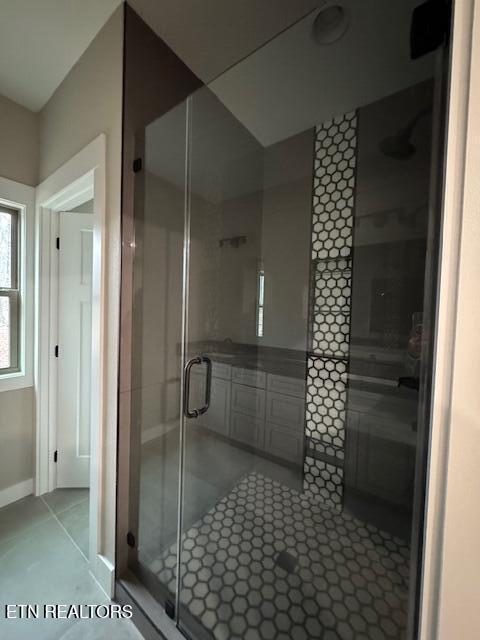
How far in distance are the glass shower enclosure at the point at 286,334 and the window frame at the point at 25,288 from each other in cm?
108

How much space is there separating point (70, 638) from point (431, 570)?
1.50 meters

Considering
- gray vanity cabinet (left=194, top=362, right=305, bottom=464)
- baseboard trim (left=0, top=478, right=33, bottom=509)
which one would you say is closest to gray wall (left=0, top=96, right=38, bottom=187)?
gray vanity cabinet (left=194, top=362, right=305, bottom=464)

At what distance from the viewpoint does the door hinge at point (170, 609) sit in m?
1.14

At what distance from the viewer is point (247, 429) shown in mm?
2266

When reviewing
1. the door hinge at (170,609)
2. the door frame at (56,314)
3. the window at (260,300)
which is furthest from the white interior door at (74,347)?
the window at (260,300)

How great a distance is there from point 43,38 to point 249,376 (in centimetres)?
245

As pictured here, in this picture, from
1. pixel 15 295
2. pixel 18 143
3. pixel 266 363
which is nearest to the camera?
pixel 18 143

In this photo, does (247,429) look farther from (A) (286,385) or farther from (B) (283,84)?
(B) (283,84)

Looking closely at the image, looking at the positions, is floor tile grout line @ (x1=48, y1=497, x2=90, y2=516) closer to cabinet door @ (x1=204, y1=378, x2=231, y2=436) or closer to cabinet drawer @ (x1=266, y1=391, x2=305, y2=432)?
cabinet door @ (x1=204, y1=378, x2=231, y2=436)

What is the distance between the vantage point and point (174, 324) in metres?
1.62

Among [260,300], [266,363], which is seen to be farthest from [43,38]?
[266,363]

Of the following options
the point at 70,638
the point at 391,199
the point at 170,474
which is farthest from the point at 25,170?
the point at 70,638

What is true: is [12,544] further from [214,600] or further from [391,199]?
[391,199]

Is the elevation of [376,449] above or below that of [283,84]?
below
